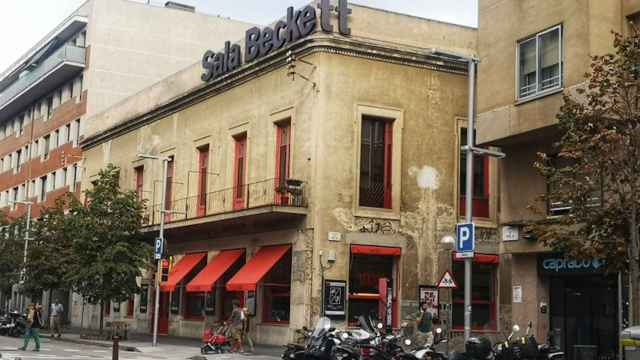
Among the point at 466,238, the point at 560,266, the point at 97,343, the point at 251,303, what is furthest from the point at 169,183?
the point at 466,238

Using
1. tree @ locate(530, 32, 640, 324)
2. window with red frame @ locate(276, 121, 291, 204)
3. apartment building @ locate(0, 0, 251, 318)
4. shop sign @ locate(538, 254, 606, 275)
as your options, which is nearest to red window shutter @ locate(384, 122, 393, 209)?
window with red frame @ locate(276, 121, 291, 204)

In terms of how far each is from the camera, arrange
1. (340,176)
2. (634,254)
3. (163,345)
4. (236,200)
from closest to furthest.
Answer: (634,254), (340,176), (163,345), (236,200)

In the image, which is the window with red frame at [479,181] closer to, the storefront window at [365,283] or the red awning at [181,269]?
the storefront window at [365,283]

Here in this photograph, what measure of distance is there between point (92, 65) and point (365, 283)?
105ft

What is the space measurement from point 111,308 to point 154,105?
11129 mm

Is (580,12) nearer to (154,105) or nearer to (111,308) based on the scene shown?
(154,105)

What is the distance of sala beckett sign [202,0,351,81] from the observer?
31.0m

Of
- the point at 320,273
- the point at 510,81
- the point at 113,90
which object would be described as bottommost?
the point at 320,273

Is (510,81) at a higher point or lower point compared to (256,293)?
higher

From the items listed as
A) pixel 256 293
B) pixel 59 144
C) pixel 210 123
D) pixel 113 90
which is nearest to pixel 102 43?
pixel 113 90

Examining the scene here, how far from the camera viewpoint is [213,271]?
116 ft

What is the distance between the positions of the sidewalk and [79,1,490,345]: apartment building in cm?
122

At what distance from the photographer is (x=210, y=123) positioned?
37.7 m

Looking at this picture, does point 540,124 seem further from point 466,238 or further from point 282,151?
point 282,151
